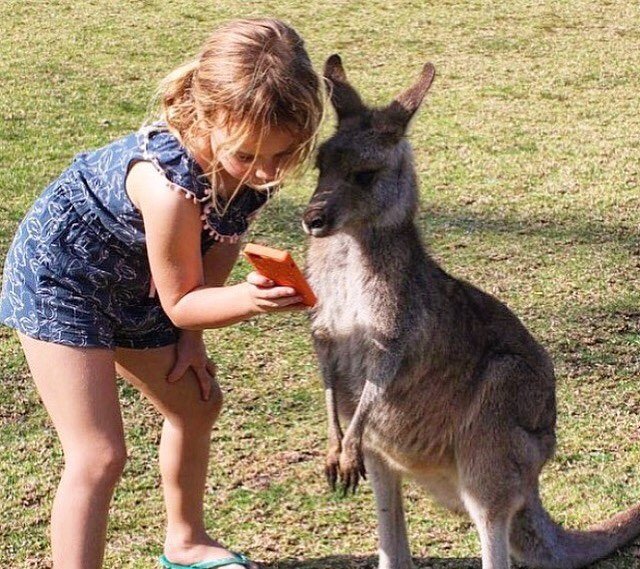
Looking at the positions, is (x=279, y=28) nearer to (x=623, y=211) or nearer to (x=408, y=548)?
(x=408, y=548)

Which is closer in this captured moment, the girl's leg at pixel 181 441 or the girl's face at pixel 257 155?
the girl's face at pixel 257 155

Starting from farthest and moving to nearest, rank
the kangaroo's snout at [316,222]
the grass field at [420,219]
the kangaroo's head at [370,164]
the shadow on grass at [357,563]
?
the grass field at [420,219] → the shadow on grass at [357,563] → the kangaroo's head at [370,164] → the kangaroo's snout at [316,222]

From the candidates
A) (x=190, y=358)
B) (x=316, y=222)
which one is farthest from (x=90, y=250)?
(x=316, y=222)

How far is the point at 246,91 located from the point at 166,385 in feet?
2.46

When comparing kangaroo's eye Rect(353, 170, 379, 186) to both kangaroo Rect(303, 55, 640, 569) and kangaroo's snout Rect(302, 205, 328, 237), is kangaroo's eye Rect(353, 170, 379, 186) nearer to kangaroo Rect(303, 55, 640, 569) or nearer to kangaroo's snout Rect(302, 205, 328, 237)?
kangaroo Rect(303, 55, 640, 569)

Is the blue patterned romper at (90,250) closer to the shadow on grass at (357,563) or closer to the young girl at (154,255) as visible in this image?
the young girl at (154,255)

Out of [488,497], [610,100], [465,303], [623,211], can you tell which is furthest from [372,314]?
[610,100]

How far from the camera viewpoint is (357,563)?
2.92 meters

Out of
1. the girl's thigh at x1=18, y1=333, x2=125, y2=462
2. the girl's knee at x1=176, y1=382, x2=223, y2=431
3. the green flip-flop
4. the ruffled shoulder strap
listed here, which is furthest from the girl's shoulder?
the green flip-flop

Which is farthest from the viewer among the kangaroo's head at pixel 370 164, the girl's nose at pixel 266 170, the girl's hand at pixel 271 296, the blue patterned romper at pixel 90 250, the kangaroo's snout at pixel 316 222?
→ the kangaroo's head at pixel 370 164

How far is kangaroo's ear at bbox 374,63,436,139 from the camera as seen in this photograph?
2.73m

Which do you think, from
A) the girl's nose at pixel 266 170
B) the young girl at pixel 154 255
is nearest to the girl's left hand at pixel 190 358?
the young girl at pixel 154 255

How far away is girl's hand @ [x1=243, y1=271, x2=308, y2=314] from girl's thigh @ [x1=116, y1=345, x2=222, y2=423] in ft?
1.71

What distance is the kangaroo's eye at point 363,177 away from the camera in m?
2.68
